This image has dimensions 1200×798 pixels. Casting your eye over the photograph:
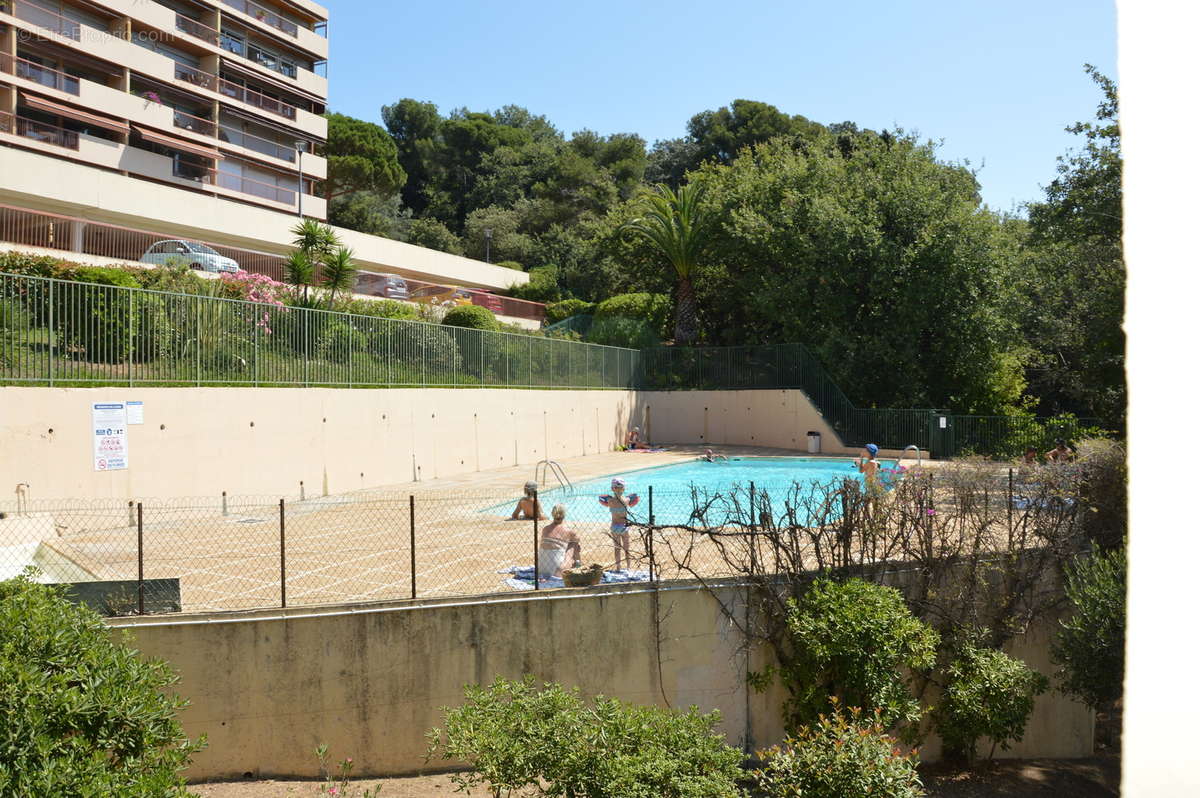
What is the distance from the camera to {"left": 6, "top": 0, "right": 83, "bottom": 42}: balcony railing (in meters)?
34.8

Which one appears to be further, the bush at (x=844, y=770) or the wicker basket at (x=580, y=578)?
the wicker basket at (x=580, y=578)

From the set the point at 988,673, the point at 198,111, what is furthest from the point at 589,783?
the point at 198,111

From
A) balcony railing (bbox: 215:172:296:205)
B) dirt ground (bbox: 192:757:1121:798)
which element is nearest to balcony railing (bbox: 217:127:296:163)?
balcony railing (bbox: 215:172:296:205)

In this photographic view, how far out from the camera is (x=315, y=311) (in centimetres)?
1761

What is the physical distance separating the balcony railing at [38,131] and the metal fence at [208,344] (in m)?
23.9

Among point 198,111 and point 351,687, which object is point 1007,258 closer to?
point 351,687

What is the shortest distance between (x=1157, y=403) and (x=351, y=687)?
326 inches

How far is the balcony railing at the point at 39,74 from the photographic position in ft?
112

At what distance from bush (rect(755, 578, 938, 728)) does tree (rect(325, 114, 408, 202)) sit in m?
51.5

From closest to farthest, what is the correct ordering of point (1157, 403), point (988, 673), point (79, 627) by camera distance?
point (1157, 403)
point (79, 627)
point (988, 673)

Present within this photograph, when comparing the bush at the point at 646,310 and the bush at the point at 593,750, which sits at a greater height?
the bush at the point at 646,310

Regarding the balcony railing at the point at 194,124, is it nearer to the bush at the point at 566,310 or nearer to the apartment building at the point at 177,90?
the apartment building at the point at 177,90

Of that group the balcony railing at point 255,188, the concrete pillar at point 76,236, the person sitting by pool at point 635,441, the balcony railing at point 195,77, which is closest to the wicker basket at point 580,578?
the person sitting by pool at point 635,441

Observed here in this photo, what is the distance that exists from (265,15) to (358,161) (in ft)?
31.7
